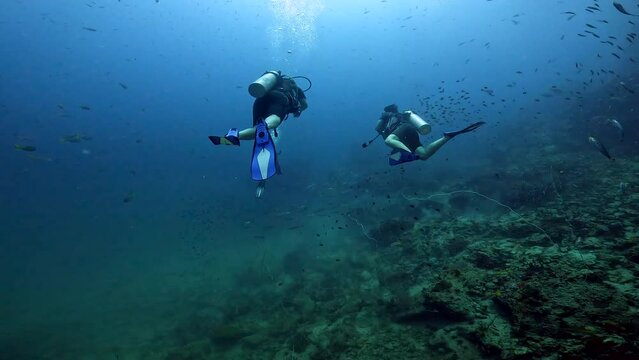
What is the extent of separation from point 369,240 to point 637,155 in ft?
40.3

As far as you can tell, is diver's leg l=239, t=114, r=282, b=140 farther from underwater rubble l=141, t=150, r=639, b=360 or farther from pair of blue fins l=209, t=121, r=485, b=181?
underwater rubble l=141, t=150, r=639, b=360

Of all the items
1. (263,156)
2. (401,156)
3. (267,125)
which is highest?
(267,125)

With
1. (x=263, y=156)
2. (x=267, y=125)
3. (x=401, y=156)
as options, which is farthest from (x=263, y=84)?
(x=401, y=156)

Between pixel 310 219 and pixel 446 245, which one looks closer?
pixel 446 245

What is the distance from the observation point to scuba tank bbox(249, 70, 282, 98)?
623 centimetres

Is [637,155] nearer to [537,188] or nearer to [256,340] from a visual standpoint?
[537,188]

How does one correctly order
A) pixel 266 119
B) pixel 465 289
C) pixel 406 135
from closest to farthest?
pixel 465 289
pixel 266 119
pixel 406 135

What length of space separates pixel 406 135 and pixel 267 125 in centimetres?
366

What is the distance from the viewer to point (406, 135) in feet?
26.2

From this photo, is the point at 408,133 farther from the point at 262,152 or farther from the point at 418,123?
the point at 262,152

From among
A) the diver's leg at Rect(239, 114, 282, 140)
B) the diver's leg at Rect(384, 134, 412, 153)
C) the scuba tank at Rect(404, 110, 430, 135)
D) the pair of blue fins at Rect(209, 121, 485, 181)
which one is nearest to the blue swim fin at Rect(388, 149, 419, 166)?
the diver's leg at Rect(384, 134, 412, 153)

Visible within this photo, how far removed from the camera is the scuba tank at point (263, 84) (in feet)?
20.4

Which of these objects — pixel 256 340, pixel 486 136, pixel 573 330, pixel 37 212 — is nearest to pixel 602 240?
pixel 573 330

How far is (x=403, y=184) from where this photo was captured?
63.1 ft
